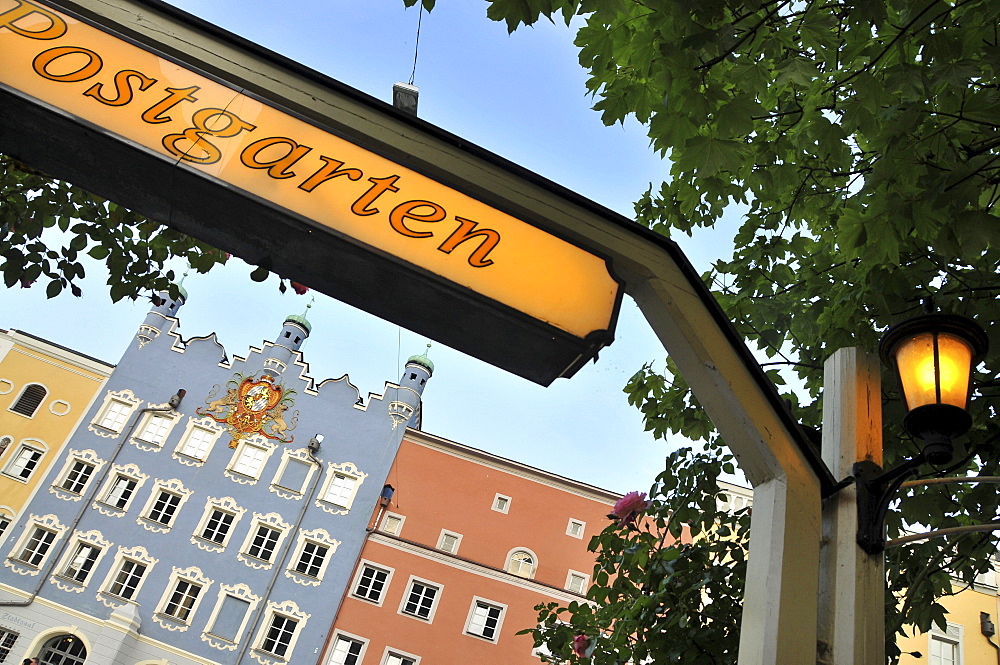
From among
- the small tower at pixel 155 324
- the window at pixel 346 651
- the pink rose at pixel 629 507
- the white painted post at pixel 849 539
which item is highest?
the small tower at pixel 155 324

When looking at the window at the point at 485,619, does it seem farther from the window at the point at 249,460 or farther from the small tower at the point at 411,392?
the window at the point at 249,460

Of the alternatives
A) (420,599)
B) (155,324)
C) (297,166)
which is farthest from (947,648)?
(155,324)

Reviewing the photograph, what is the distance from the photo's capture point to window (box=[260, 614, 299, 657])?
73.7ft

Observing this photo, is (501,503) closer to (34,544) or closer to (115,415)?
(115,415)

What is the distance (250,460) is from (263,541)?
277cm

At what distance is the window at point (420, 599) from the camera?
23562 millimetres

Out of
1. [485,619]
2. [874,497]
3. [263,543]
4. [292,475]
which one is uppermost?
[292,475]

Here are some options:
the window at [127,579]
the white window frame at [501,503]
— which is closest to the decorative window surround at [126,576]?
the window at [127,579]

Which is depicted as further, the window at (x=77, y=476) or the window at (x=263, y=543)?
the window at (x=77, y=476)

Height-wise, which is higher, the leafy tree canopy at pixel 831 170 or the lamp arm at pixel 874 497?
the leafy tree canopy at pixel 831 170

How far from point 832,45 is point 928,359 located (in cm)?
176

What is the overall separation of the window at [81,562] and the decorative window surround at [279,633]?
213 inches

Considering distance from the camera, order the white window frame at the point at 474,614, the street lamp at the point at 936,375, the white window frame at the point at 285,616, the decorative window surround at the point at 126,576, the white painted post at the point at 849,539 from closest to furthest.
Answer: the white painted post at the point at 849,539 → the street lamp at the point at 936,375 → the white window frame at the point at 285,616 → the decorative window surround at the point at 126,576 → the white window frame at the point at 474,614

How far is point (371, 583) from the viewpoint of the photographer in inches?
945
